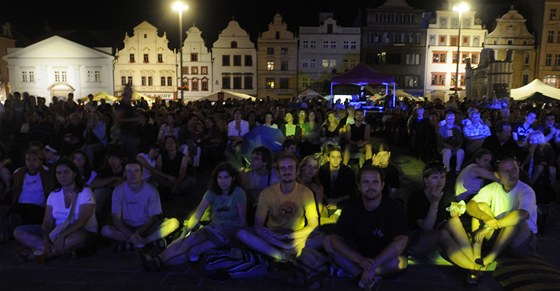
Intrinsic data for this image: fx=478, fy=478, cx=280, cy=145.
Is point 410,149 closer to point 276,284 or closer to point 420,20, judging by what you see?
point 276,284

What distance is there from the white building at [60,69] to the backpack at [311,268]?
46.3m

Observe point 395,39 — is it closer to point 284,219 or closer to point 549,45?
point 549,45

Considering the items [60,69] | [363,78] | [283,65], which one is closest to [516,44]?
[283,65]

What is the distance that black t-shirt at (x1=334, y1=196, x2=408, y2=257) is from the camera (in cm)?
484

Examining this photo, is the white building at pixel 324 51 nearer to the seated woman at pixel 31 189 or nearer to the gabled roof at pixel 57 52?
the gabled roof at pixel 57 52

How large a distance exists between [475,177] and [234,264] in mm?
3605

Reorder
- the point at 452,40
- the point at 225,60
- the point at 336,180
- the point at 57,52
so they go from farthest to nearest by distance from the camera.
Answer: the point at 452,40
the point at 225,60
the point at 57,52
the point at 336,180

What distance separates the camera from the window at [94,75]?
47.6 metres

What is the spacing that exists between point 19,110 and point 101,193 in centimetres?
870

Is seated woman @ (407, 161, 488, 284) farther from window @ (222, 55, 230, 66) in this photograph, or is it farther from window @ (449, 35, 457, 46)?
window @ (449, 35, 457, 46)

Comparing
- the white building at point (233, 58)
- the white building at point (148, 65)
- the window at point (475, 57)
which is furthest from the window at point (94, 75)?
the window at point (475, 57)

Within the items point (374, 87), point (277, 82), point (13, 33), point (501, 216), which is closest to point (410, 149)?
point (501, 216)

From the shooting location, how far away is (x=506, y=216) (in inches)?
212

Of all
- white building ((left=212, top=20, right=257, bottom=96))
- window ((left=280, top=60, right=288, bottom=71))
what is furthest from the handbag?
window ((left=280, top=60, right=288, bottom=71))
